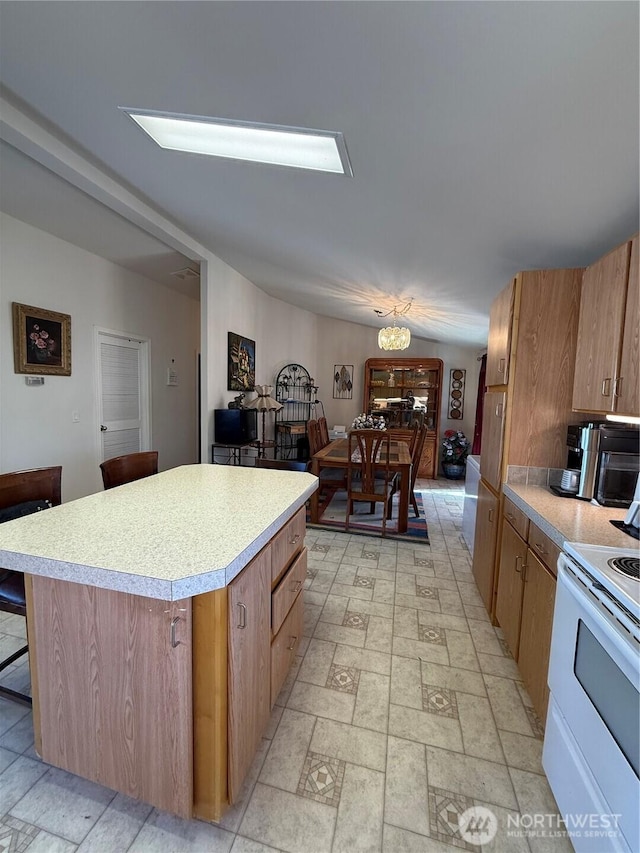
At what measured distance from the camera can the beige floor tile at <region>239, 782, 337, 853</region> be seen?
1079 millimetres

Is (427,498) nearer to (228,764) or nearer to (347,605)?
(347,605)

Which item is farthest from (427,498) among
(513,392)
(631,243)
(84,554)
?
(84,554)

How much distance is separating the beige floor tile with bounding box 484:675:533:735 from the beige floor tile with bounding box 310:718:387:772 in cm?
54

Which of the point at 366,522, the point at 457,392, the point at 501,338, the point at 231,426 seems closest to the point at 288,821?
the point at 501,338

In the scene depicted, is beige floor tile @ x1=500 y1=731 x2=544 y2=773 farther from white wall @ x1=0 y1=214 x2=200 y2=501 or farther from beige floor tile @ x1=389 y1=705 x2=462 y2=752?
white wall @ x1=0 y1=214 x2=200 y2=501

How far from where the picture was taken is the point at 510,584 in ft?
6.15

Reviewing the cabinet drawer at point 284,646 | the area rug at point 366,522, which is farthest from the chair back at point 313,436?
the cabinet drawer at point 284,646

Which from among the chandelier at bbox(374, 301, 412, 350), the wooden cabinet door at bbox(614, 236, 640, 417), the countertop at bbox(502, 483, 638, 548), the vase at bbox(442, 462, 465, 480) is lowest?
the vase at bbox(442, 462, 465, 480)

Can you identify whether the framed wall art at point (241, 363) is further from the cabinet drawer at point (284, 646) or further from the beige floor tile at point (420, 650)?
the beige floor tile at point (420, 650)

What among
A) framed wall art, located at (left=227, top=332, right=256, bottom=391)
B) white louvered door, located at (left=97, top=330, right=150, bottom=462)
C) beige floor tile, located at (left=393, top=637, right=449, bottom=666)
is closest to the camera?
beige floor tile, located at (left=393, top=637, right=449, bottom=666)

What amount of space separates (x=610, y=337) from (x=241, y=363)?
12.2ft

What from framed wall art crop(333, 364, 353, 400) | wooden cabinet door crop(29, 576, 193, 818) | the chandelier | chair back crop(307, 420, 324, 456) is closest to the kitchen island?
wooden cabinet door crop(29, 576, 193, 818)

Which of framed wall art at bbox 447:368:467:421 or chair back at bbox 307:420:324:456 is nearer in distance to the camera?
chair back at bbox 307:420:324:456

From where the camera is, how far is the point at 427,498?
4801mm
